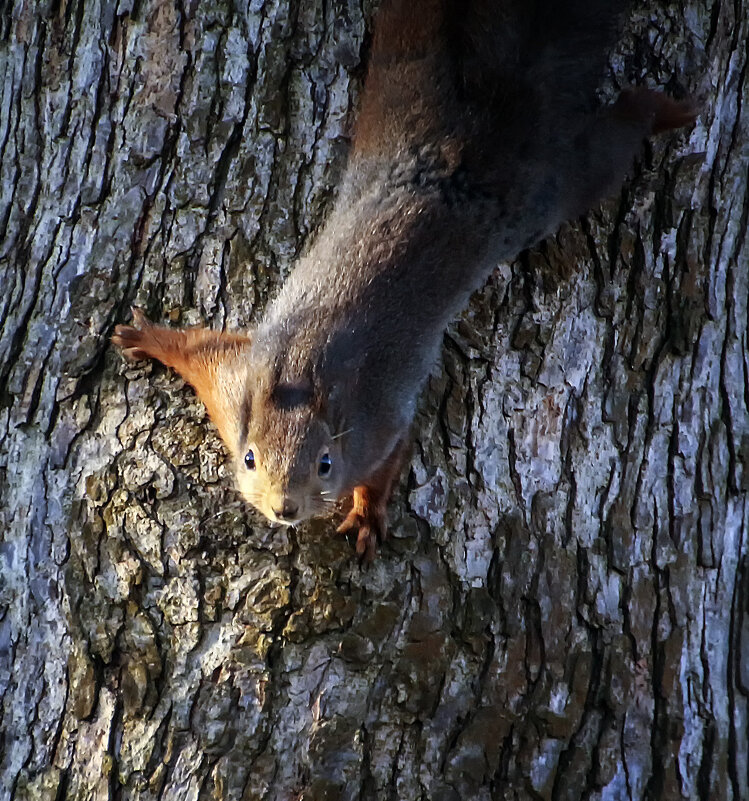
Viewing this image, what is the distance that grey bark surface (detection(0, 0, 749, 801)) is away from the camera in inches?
102

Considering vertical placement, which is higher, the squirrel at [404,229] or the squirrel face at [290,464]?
the squirrel at [404,229]

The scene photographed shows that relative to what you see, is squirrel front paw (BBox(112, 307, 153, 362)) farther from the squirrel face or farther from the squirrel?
the squirrel face

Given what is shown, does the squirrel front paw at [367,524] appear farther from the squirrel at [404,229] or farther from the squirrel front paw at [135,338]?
the squirrel front paw at [135,338]

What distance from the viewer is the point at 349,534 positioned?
106 inches

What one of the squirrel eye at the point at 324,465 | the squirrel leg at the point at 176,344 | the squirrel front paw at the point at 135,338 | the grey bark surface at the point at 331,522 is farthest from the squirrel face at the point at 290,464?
the squirrel front paw at the point at 135,338

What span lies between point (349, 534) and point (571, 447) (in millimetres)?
710

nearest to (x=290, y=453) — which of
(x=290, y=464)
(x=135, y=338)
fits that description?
(x=290, y=464)

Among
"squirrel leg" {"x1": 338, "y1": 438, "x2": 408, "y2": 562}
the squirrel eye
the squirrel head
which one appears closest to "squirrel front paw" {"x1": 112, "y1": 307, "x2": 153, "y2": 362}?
the squirrel head

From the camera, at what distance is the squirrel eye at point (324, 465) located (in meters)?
2.71

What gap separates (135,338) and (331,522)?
2.63ft

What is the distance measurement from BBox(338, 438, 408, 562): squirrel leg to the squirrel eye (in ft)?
0.37

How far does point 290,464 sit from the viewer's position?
2623 millimetres

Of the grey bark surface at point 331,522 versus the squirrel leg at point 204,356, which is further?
the squirrel leg at point 204,356

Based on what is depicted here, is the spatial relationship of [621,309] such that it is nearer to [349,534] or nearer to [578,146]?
[578,146]
